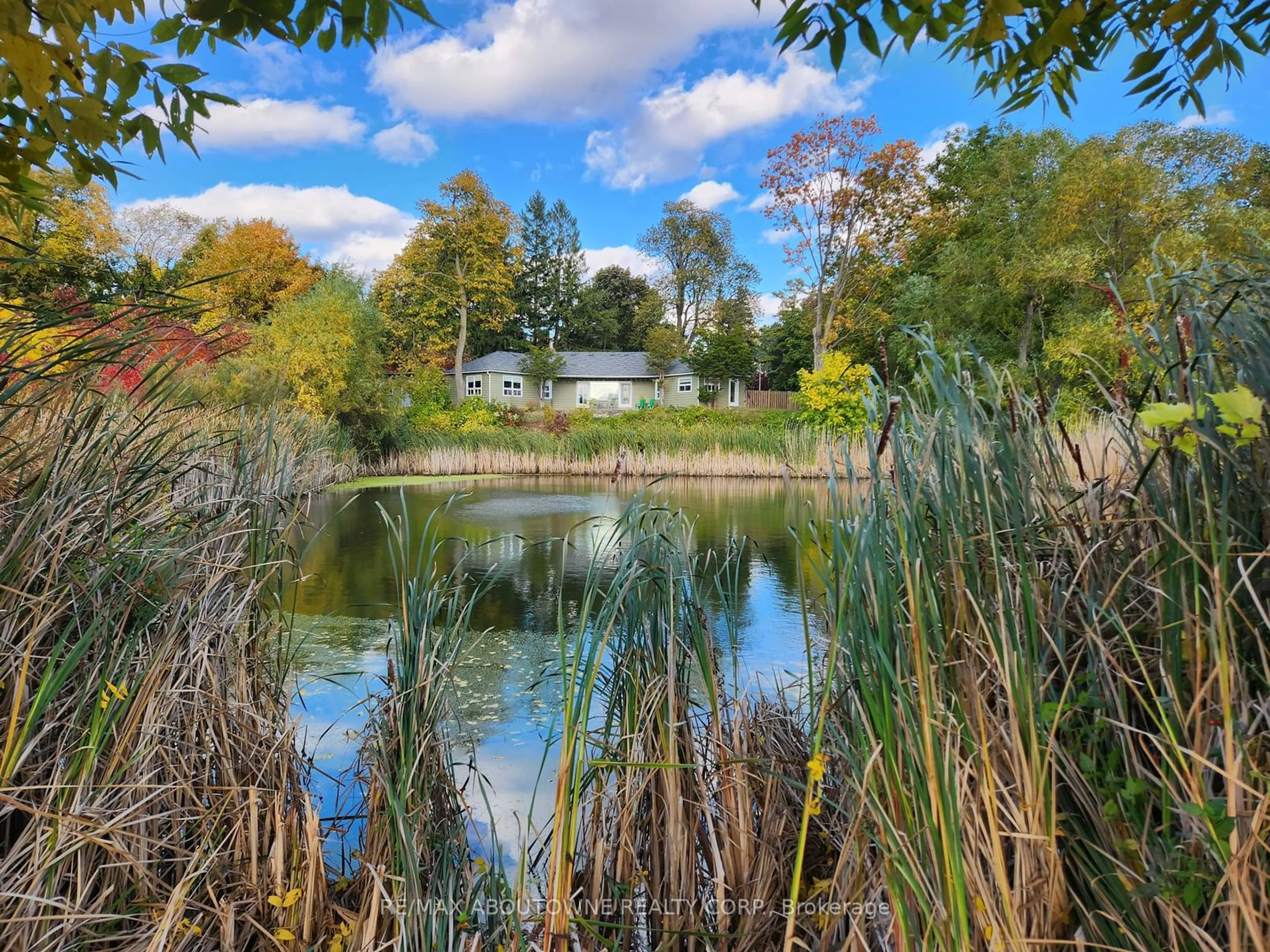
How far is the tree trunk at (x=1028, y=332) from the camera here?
1458 centimetres

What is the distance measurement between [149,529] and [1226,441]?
2326 millimetres

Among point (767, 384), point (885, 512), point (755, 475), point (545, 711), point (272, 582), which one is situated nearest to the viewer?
point (885, 512)

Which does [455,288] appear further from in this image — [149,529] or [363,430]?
[149,529]

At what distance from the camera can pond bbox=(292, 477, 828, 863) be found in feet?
8.68

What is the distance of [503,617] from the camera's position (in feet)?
17.6

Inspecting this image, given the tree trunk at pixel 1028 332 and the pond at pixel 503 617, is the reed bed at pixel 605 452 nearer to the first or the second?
the tree trunk at pixel 1028 332

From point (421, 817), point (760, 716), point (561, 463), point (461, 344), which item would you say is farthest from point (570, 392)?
point (421, 817)

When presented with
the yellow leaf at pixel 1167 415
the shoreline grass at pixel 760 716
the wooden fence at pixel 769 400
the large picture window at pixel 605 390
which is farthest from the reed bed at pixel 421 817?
the large picture window at pixel 605 390

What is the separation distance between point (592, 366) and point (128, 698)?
33013 mm

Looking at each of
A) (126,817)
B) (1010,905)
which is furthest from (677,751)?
(126,817)

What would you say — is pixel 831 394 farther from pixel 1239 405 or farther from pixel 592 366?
pixel 1239 405

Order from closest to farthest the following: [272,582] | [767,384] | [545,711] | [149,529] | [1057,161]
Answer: [149,529], [272,582], [545,711], [1057,161], [767,384]

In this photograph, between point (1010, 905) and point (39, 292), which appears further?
point (39, 292)

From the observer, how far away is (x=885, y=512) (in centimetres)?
136
